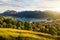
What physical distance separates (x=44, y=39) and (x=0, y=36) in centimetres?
943

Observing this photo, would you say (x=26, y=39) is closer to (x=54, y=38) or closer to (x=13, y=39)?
(x=13, y=39)

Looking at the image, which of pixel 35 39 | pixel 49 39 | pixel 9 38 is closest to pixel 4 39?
pixel 9 38

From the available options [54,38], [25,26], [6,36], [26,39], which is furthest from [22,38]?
[25,26]

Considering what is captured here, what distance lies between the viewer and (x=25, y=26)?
6825cm

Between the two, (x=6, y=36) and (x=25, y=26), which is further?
(x=25, y=26)

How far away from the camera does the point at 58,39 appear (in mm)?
40750

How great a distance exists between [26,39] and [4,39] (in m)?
4.60

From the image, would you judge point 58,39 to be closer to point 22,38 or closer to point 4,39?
point 22,38

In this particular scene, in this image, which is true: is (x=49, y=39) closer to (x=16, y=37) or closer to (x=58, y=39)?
(x=58, y=39)

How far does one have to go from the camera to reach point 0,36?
4041 cm

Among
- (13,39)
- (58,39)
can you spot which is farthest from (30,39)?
(58,39)

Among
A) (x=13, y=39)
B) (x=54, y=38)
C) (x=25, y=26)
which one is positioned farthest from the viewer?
(x=25, y=26)

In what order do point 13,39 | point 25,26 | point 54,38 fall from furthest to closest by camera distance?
point 25,26 < point 54,38 < point 13,39

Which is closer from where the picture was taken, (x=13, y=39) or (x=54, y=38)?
(x=13, y=39)
